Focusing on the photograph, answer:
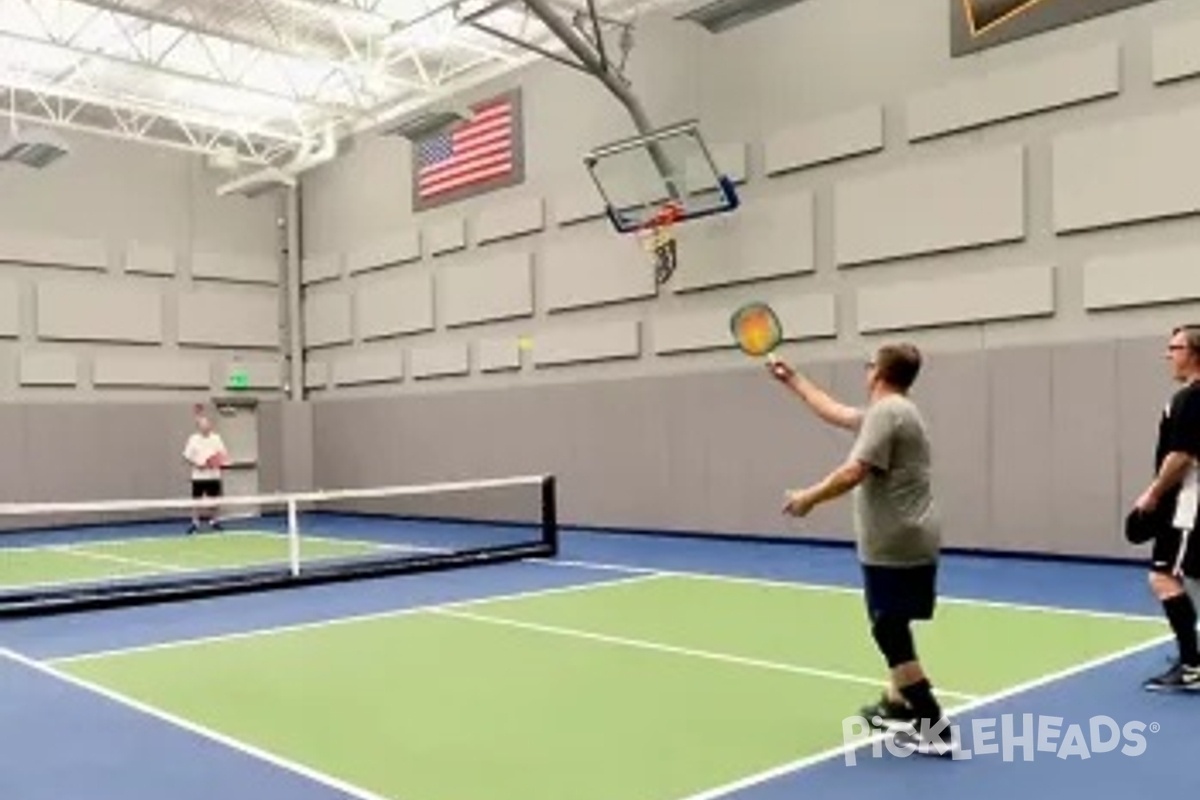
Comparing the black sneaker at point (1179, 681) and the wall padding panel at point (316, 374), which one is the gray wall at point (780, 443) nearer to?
the wall padding panel at point (316, 374)

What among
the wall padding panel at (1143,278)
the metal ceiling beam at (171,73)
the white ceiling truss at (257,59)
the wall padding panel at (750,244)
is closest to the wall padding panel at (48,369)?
the white ceiling truss at (257,59)

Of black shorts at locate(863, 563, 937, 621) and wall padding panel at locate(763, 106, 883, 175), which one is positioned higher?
wall padding panel at locate(763, 106, 883, 175)

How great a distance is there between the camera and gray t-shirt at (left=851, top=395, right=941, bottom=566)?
4656 mm

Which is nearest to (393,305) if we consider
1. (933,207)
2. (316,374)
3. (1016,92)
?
(316,374)

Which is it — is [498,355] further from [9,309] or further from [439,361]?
[9,309]

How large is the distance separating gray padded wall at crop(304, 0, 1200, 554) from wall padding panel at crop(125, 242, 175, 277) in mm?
4365

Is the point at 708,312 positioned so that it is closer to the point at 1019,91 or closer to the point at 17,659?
the point at 1019,91

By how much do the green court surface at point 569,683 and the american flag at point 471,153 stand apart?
10.7 meters

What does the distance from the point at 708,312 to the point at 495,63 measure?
607 cm

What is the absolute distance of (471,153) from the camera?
63.4ft

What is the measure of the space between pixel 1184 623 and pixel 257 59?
53.7 feet

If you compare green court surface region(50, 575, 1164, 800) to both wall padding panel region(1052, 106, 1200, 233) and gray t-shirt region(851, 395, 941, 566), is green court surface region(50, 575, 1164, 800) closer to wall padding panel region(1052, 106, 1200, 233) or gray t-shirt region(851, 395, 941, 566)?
gray t-shirt region(851, 395, 941, 566)

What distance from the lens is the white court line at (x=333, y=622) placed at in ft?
25.3

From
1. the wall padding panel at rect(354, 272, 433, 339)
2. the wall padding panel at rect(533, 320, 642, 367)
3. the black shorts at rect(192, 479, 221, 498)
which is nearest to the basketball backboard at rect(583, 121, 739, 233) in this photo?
the wall padding panel at rect(533, 320, 642, 367)
